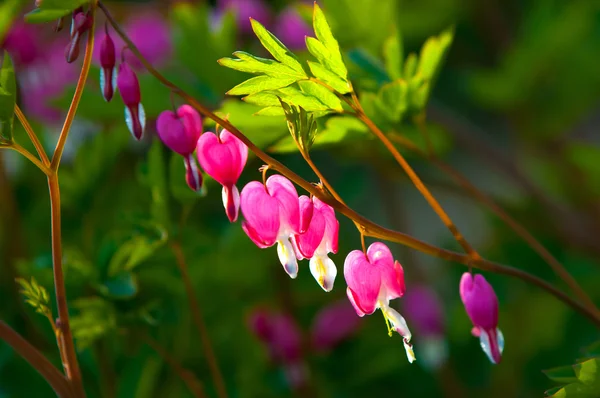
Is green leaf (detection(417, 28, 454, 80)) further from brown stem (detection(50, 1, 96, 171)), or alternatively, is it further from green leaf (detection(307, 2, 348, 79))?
Answer: brown stem (detection(50, 1, 96, 171))

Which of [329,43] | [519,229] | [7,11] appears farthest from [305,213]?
[7,11]

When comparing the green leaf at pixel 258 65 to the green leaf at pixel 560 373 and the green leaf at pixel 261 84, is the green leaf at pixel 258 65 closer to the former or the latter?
the green leaf at pixel 261 84

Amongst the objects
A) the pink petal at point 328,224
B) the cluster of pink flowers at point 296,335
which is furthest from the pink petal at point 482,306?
the cluster of pink flowers at point 296,335

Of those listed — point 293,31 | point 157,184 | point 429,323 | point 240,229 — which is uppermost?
point 157,184

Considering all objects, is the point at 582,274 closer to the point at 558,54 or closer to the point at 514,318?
the point at 514,318

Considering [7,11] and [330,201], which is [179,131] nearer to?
[330,201]

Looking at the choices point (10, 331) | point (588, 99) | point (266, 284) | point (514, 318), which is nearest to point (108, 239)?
point (10, 331)
